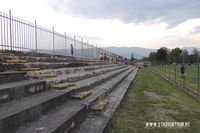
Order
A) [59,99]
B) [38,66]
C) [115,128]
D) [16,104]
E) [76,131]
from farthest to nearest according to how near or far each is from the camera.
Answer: [38,66] < [115,128] < [59,99] < [76,131] < [16,104]

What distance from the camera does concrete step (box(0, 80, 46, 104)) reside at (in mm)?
4309

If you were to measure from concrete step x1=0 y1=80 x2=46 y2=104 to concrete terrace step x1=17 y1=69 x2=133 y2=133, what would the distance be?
23.3 inches

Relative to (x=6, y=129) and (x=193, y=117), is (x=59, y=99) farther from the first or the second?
(x=193, y=117)

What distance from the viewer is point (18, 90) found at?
4.71 metres

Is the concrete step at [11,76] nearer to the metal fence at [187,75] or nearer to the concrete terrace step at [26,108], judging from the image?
the concrete terrace step at [26,108]

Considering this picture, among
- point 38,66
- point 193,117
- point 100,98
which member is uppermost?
point 38,66

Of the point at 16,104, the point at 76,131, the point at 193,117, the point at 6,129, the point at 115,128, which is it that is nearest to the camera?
the point at 6,129

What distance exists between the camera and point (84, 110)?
537 centimetres

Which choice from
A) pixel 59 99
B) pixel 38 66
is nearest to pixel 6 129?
pixel 59 99

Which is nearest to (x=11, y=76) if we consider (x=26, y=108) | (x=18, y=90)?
(x=18, y=90)

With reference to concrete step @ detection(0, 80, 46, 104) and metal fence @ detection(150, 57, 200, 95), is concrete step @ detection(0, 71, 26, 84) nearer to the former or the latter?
concrete step @ detection(0, 80, 46, 104)

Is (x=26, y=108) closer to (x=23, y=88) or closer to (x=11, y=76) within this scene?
(x=23, y=88)

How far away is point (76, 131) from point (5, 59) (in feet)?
10.4

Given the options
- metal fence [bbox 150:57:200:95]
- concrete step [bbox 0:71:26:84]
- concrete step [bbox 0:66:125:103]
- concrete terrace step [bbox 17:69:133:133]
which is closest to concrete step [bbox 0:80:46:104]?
concrete step [bbox 0:66:125:103]
